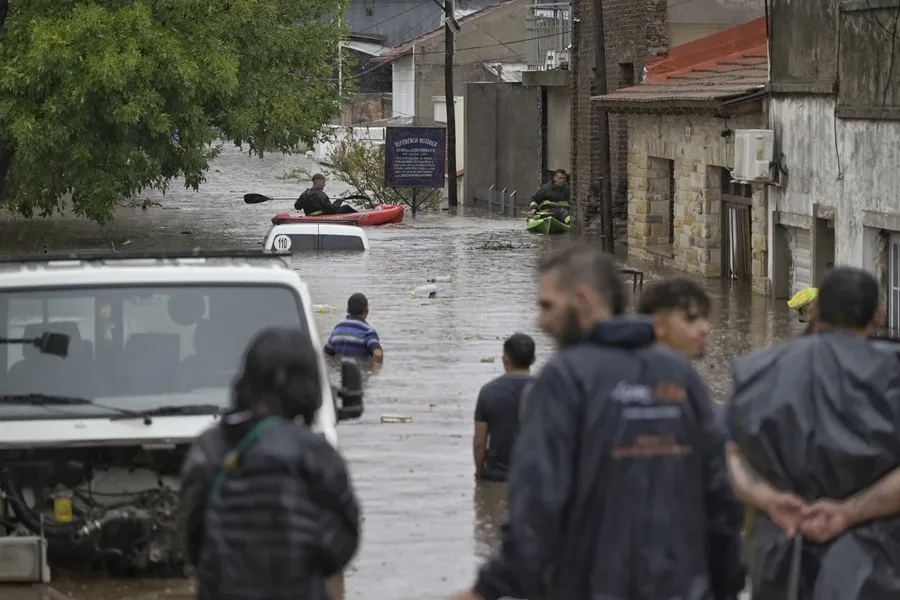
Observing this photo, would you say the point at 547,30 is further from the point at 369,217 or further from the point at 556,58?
the point at 369,217

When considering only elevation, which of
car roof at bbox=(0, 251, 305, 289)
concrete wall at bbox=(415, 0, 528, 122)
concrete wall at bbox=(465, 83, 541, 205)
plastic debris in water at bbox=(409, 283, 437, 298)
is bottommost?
plastic debris in water at bbox=(409, 283, 437, 298)

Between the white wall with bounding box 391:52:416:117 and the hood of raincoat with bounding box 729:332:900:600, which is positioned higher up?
the white wall with bounding box 391:52:416:117

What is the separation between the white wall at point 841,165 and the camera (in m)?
19.6

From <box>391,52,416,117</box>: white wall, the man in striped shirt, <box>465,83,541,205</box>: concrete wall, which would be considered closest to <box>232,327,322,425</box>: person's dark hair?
Answer: the man in striped shirt

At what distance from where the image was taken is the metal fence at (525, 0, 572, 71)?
4500 centimetres

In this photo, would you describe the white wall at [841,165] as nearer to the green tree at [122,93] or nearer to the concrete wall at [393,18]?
the green tree at [122,93]

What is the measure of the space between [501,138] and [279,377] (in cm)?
4562

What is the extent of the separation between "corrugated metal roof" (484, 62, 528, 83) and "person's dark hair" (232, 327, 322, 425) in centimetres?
5202

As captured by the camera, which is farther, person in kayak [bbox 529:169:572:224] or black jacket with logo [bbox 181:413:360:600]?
person in kayak [bbox 529:169:572:224]

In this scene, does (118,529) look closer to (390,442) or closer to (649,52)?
(390,442)

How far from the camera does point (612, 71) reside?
34.3 m

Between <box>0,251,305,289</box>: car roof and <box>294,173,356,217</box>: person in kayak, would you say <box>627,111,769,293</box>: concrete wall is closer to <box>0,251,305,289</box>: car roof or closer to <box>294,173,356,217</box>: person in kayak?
<box>294,173,356,217</box>: person in kayak

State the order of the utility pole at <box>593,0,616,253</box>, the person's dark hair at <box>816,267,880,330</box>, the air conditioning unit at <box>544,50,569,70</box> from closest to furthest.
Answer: the person's dark hair at <box>816,267,880,330</box> < the utility pole at <box>593,0,616,253</box> < the air conditioning unit at <box>544,50,569,70</box>

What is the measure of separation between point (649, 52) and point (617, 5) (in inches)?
85.1
